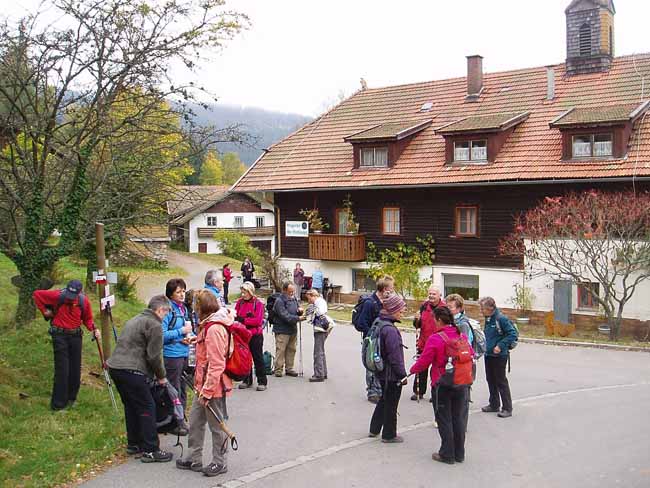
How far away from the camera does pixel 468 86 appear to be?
3072 centimetres

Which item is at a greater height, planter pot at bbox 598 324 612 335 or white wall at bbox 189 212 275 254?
white wall at bbox 189 212 275 254

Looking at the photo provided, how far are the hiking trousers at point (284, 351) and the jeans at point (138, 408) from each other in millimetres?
4818

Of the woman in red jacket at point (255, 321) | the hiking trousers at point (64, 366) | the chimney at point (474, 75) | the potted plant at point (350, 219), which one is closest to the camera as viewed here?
the hiking trousers at point (64, 366)

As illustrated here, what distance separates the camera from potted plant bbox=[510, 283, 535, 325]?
24828 mm

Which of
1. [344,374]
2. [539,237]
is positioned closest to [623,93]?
[539,237]

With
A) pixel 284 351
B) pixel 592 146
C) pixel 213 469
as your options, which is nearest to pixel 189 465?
pixel 213 469

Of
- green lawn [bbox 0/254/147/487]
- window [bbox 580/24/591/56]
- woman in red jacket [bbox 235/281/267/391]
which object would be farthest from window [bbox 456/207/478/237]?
green lawn [bbox 0/254/147/487]

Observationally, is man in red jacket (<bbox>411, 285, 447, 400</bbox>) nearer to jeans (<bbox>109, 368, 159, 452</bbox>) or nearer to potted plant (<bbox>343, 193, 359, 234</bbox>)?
jeans (<bbox>109, 368, 159, 452</bbox>)

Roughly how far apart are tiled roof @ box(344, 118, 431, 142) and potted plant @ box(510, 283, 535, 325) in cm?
775

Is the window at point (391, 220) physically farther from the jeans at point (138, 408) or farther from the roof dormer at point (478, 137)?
the jeans at point (138, 408)

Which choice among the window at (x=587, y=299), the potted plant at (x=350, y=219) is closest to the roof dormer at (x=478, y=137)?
the potted plant at (x=350, y=219)

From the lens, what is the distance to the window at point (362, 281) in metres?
30.1

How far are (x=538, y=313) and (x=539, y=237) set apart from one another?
335cm

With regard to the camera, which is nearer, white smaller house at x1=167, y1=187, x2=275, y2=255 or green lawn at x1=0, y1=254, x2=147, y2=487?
green lawn at x1=0, y1=254, x2=147, y2=487
